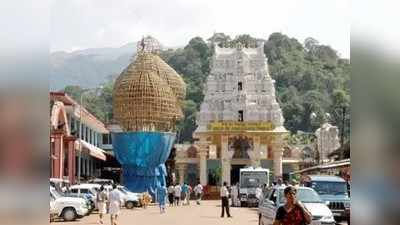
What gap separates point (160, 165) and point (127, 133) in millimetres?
3111

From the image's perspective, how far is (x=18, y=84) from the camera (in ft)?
12.8

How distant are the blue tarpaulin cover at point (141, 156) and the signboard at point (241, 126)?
12517mm

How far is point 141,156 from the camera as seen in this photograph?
40469 mm

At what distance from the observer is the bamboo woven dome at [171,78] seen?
4619 cm

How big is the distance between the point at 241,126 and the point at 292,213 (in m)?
47.5

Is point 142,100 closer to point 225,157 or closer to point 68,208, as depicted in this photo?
point 225,157

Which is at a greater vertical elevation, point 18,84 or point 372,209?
point 18,84

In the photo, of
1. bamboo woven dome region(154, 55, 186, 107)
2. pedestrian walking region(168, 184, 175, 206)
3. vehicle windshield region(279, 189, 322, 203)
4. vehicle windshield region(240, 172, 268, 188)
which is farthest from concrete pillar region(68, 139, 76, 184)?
vehicle windshield region(279, 189, 322, 203)

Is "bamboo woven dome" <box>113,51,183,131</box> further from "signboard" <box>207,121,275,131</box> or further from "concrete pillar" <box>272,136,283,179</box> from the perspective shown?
"concrete pillar" <box>272,136,283,179</box>

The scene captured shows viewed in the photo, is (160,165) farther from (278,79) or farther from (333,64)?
(333,64)

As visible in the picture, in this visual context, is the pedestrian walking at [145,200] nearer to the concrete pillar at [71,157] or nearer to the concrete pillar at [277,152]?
the concrete pillar at [71,157]

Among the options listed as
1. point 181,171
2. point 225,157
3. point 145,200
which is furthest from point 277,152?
point 145,200

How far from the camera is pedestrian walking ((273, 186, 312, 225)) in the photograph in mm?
6367

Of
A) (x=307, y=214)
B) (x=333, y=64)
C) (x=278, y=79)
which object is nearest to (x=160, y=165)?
(x=307, y=214)
